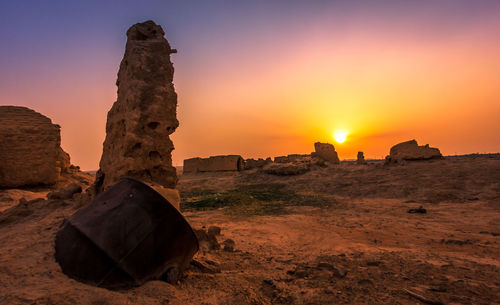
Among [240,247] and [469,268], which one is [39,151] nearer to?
[240,247]

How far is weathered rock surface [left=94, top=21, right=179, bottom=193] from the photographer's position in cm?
412

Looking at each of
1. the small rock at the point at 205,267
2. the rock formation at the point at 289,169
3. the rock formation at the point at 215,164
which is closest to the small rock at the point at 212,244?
the small rock at the point at 205,267

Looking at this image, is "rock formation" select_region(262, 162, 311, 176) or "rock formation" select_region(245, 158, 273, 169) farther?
"rock formation" select_region(245, 158, 273, 169)

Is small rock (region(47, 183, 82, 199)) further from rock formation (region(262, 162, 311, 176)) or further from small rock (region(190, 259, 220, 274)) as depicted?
rock formation (region(262, 162, 311, 176))

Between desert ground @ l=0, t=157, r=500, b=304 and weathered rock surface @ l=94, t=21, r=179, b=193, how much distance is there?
3.95 ft

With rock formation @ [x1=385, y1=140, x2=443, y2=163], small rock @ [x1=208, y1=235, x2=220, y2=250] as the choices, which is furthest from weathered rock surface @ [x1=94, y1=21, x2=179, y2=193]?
rock formation @ [x1=385, y1=140, x2=443, y2=163]

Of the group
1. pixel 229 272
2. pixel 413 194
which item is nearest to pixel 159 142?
pixel 229 272

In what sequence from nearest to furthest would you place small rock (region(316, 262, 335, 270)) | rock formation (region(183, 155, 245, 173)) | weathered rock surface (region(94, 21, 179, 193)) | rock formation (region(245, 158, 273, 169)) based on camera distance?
small rock (region(316, 262, 335, 270))
weathered rock surface (region(94, 21, 179, 193))
rock formation (region(183, 155, 245, 173))
rock formation (region(245, 158, 273, 169))

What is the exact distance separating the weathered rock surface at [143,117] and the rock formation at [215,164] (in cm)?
1587

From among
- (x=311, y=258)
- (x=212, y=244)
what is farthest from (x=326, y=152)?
(x=212, y=244)

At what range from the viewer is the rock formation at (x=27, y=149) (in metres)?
8.24

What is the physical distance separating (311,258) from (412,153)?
1367 centimetres

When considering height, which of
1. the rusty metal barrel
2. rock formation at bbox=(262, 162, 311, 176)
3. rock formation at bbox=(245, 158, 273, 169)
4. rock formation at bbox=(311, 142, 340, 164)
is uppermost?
rock formation at bbox=(311, 142, 340, 164)

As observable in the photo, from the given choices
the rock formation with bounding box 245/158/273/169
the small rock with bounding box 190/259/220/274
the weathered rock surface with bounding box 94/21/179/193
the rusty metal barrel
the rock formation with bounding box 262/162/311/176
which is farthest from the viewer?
the rock formation with bounding box 245/158/273/169
